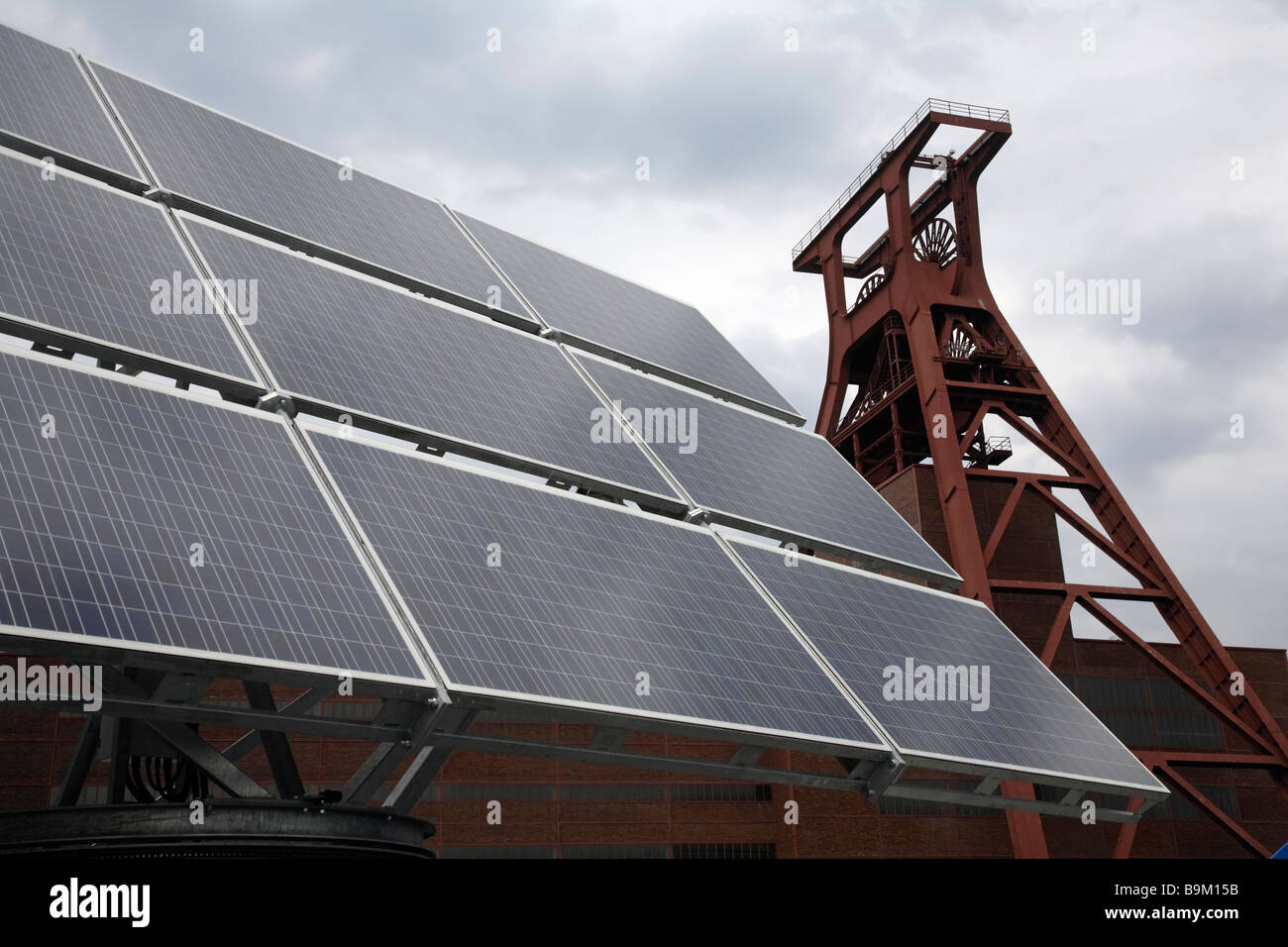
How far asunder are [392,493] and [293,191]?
6773 millimetres

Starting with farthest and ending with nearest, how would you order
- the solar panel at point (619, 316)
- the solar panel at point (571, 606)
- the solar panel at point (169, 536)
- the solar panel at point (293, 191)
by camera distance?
the solar panel at point (619, 316)
the solar panel at point (293, 191)
the solar panel at point (571, 606)
the solar panel at point (169, 536)

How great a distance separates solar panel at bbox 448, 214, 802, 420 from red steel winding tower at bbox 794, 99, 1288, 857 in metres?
12.8

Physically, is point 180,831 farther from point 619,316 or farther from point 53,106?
point 619,316

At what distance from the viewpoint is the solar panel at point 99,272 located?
30.4 feet

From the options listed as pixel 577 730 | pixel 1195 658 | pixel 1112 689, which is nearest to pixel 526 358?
pixel 1195 658

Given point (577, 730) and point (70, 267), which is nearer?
point (70, 267)

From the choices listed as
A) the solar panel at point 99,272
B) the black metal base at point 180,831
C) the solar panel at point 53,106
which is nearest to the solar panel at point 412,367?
the solar panel at point 99,272

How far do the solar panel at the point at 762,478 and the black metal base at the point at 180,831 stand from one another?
5.75 metres

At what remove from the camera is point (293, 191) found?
1466cm

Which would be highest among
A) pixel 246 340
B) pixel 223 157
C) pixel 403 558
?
pixel 223 157

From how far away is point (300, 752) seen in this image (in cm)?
3606

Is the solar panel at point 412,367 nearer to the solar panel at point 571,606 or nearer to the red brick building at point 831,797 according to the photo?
the solar panel at point 571,606
